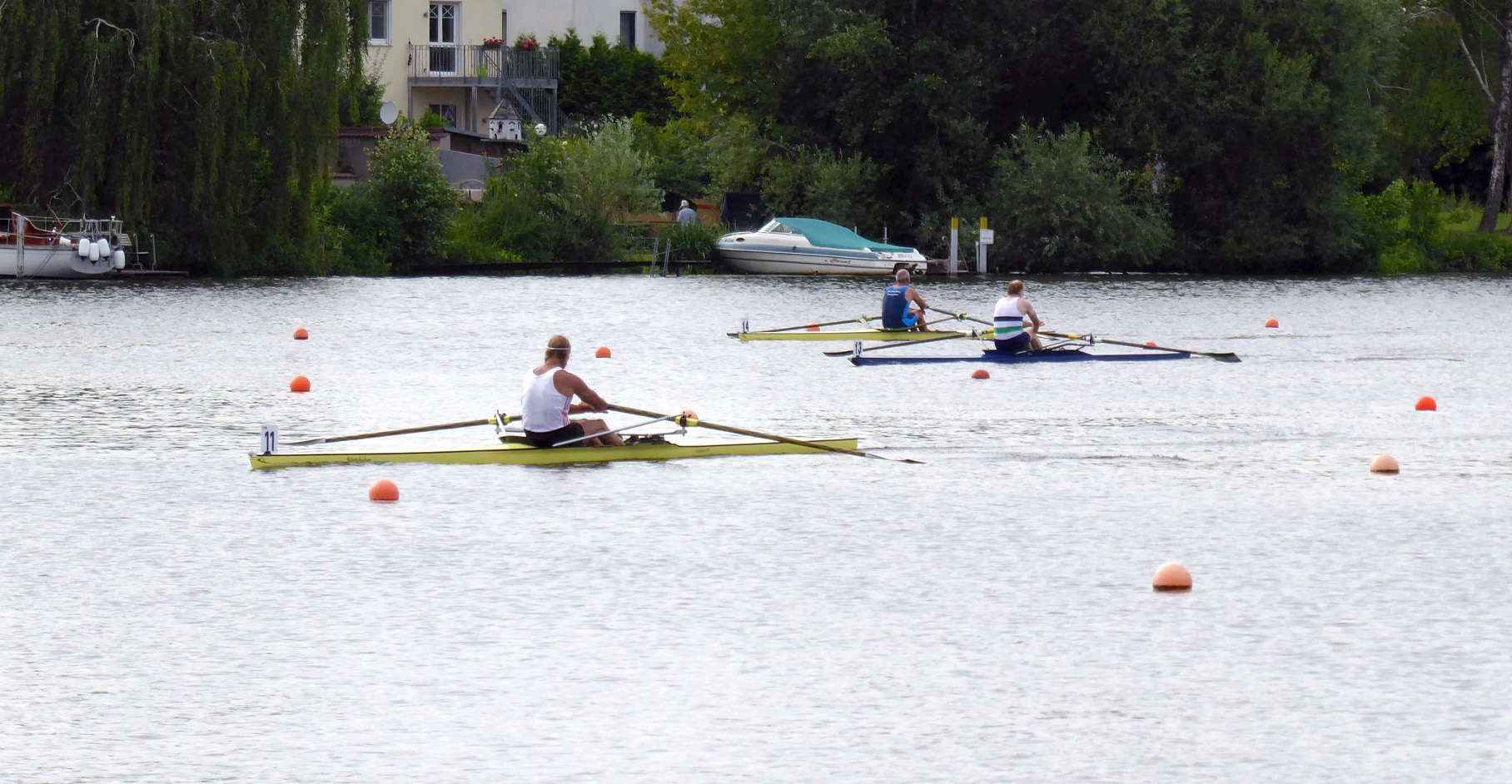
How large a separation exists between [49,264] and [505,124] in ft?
86.6

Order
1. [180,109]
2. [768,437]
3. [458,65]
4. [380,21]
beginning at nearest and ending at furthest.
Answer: [768,437] < [180,109] < [380,21] < [458,65]

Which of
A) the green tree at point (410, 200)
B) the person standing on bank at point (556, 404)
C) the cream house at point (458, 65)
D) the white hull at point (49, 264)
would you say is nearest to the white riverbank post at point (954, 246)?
the green tree at point (410, 200)

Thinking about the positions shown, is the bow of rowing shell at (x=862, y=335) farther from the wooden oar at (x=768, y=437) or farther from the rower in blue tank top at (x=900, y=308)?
the wooden oar at (x=768, y=437)

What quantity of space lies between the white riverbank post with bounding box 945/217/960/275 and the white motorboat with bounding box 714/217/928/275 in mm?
902

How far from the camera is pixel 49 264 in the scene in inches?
1903

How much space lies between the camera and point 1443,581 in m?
12.0

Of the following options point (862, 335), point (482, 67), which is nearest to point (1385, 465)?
point (862, 335)

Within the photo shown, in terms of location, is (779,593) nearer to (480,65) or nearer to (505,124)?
(505,124)

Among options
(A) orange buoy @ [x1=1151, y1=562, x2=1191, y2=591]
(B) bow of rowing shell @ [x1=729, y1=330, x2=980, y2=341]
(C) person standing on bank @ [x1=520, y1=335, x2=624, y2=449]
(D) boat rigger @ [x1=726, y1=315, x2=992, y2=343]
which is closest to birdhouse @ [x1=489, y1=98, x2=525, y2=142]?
(D) boat rigger @ [x1=726, y1=315, x2=992, y2=343]

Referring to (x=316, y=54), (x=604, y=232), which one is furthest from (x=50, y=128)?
(x=604, y=232)

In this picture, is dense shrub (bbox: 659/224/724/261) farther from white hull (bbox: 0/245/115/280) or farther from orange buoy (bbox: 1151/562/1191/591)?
orange buoy (bbox: 1151/562/1191/591)

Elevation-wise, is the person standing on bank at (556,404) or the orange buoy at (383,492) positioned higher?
the person standing on bank at (556,404)

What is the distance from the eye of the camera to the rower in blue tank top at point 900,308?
31.5 m

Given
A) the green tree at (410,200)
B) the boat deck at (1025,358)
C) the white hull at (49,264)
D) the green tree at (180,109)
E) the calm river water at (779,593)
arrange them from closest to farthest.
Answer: the calm river water at (779,593) → the boat deck at (1025,358) → the green tree at (180,109) → the white hull at (49,264) → the green tree at (410,200)
